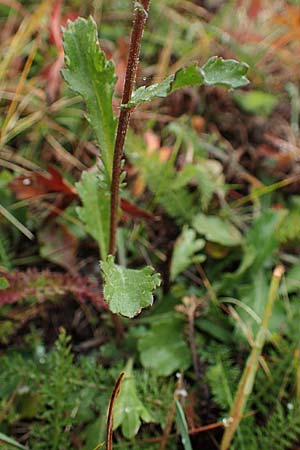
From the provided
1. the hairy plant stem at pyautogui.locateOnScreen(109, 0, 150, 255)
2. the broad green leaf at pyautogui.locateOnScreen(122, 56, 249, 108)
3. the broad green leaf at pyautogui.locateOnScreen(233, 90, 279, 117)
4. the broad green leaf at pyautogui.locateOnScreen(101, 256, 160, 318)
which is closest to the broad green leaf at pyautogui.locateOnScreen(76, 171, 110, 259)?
the hairy plant stem at pyautogui.locateOnScreen(109, 0, 150, 255)

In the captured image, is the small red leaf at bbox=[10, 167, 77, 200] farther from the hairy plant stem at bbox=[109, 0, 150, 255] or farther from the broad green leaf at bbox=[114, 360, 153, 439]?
the broad green leaf at bbox=[114, 360, 153, 439]

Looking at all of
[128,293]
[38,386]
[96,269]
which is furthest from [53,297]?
[128,293]

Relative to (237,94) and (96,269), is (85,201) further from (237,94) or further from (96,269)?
(237,94)

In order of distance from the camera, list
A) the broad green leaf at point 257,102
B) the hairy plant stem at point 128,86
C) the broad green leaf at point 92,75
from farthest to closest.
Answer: the broad green leaf at point 257,102, the broad green leaf at point 92,75, the hairy plant stem at point 128,86

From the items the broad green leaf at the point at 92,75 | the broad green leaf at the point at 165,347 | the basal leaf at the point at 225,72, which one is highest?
the basal leaf at the point at 225,72

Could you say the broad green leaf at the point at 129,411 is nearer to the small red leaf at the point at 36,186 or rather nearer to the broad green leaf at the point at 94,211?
the broad green leaf at the point at 94,211

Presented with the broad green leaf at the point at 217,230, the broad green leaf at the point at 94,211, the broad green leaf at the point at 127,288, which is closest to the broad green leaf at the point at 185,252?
the broad green leaf at the point at 217,230
